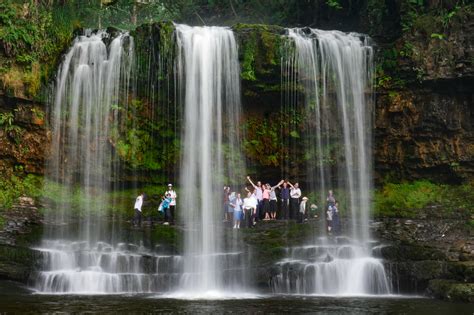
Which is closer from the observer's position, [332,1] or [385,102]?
[385,102]

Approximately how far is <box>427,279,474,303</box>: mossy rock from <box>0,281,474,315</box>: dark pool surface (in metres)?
0.36

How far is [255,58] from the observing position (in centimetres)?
1980

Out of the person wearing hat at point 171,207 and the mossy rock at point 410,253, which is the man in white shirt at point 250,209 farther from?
the mossy rock at point 410,253

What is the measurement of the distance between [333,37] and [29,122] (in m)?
11.6

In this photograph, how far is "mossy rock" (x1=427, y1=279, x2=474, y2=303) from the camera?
1253cm

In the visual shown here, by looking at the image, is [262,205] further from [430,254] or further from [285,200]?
[430,254]

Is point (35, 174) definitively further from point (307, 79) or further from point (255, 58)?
Result: point (307, 79)

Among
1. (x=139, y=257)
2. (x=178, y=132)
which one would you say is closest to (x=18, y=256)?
(x=139, y=257)

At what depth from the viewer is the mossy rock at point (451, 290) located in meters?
12.5

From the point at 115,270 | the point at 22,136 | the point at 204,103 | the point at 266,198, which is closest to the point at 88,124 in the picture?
the point at 22,136

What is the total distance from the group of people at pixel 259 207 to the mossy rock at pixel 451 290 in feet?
15.3

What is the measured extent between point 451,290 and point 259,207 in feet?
25.3

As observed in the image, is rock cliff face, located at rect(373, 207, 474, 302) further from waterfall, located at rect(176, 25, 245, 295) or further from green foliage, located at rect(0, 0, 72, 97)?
green foliage, located at rect(0, 0, 72, 97)

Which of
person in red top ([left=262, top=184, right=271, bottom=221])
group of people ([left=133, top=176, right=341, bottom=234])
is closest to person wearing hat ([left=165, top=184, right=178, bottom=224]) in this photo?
group of people ([left=133, top=176, right=341, bottom=234])
